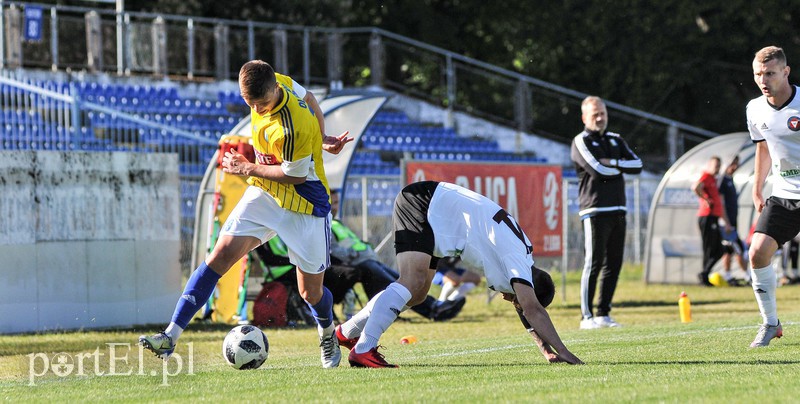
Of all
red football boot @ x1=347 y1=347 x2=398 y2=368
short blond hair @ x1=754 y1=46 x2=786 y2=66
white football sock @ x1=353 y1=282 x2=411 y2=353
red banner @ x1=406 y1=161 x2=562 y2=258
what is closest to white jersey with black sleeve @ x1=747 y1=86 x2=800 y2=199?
short blond hair @ x1=754 y1=46 x2=786 y2=66

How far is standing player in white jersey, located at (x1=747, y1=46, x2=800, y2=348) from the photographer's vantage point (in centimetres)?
849

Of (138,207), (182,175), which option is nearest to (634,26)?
(182,175)

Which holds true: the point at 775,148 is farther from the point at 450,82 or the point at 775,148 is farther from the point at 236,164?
the point at 450,82

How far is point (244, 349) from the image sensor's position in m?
8.28

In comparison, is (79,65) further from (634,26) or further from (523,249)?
(523,249)

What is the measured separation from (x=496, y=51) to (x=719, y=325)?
91.8 ft

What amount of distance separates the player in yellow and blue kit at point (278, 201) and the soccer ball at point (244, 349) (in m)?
0.37

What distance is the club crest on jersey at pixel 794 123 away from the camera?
28.0 ft

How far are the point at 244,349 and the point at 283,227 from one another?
879 mm

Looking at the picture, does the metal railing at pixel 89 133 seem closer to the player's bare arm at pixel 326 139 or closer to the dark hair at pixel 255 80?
the player's bare arm at pixel 326 139

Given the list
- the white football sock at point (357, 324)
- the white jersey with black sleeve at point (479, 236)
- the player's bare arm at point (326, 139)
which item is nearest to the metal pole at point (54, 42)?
the player's bare arm at point (326, 139)

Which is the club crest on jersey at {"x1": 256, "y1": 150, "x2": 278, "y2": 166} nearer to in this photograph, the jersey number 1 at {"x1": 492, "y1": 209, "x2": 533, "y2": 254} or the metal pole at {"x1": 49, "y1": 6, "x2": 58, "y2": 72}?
the jersey number 1 at {"x1": 492, "y1": 209, "x2": 533, "y2": 254}

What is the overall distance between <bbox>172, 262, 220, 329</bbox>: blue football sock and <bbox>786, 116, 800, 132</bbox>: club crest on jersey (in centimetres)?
409

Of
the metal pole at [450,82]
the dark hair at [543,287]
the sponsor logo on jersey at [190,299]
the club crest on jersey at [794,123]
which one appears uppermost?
the metal pole at [450,82]
